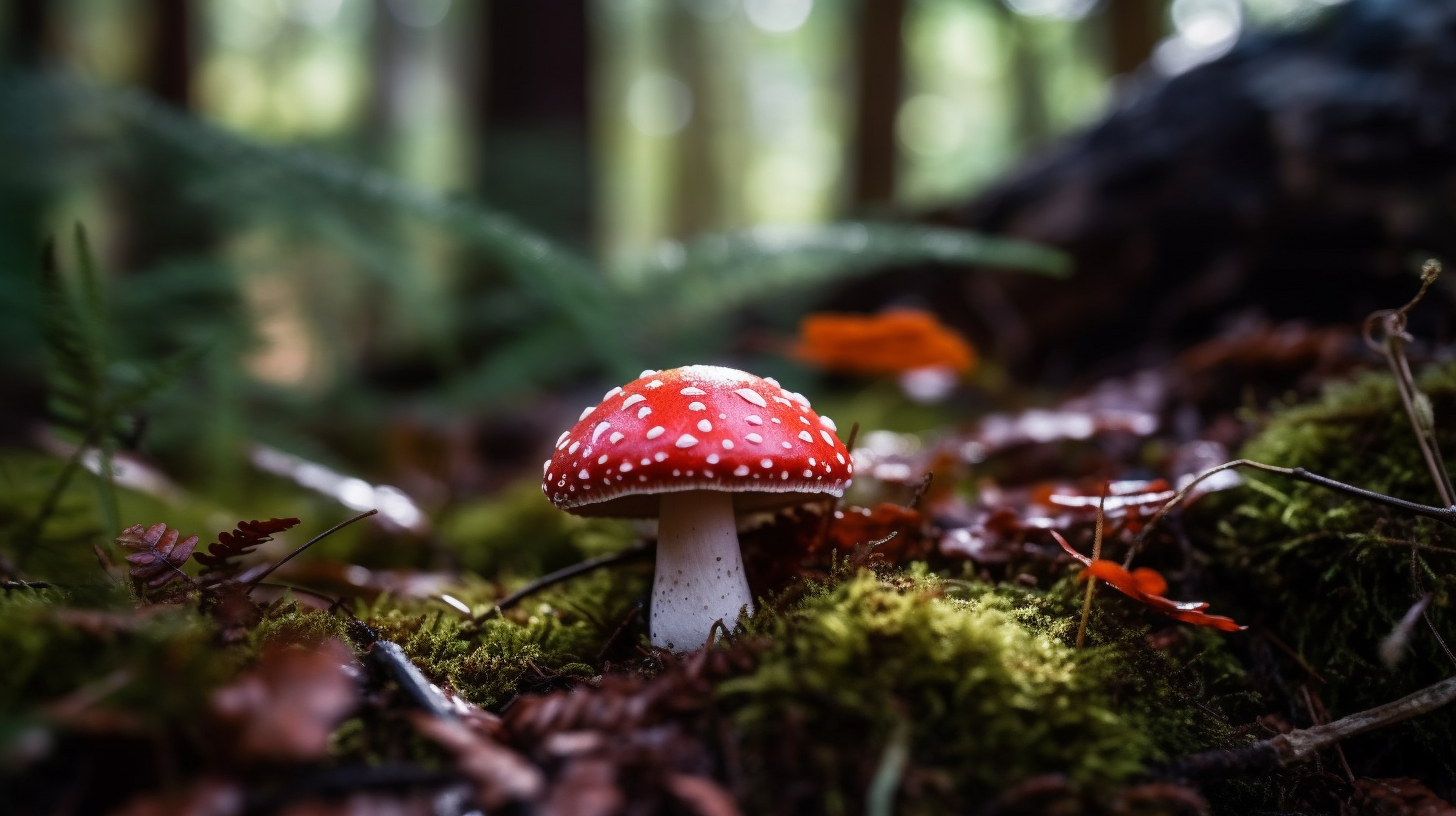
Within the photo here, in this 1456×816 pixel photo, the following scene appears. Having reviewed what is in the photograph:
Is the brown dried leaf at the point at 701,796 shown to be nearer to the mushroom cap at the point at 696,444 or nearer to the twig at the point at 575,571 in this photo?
the mushroom cap at the point at 696,444

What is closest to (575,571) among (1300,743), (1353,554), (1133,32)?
(1300,743)

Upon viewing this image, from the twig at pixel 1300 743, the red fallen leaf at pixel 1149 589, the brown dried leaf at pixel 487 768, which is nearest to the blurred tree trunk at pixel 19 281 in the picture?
the brown dried leaf at pixel 487 768

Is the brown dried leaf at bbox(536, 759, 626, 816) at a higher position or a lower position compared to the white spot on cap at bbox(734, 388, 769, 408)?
lower

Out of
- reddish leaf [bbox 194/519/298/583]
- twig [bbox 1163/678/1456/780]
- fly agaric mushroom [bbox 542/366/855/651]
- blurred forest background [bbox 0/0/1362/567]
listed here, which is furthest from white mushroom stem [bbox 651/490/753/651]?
blurred forest background [bbox 0/0/1362/567]

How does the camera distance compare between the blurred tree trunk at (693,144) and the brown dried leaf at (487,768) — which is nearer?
the brown dried leaf at (487,768)

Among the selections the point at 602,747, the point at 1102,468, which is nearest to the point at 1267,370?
the point at 1102,468

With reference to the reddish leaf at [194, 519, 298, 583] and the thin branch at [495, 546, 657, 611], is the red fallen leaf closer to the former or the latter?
the thin branch at [495, 546, 657, 611]
